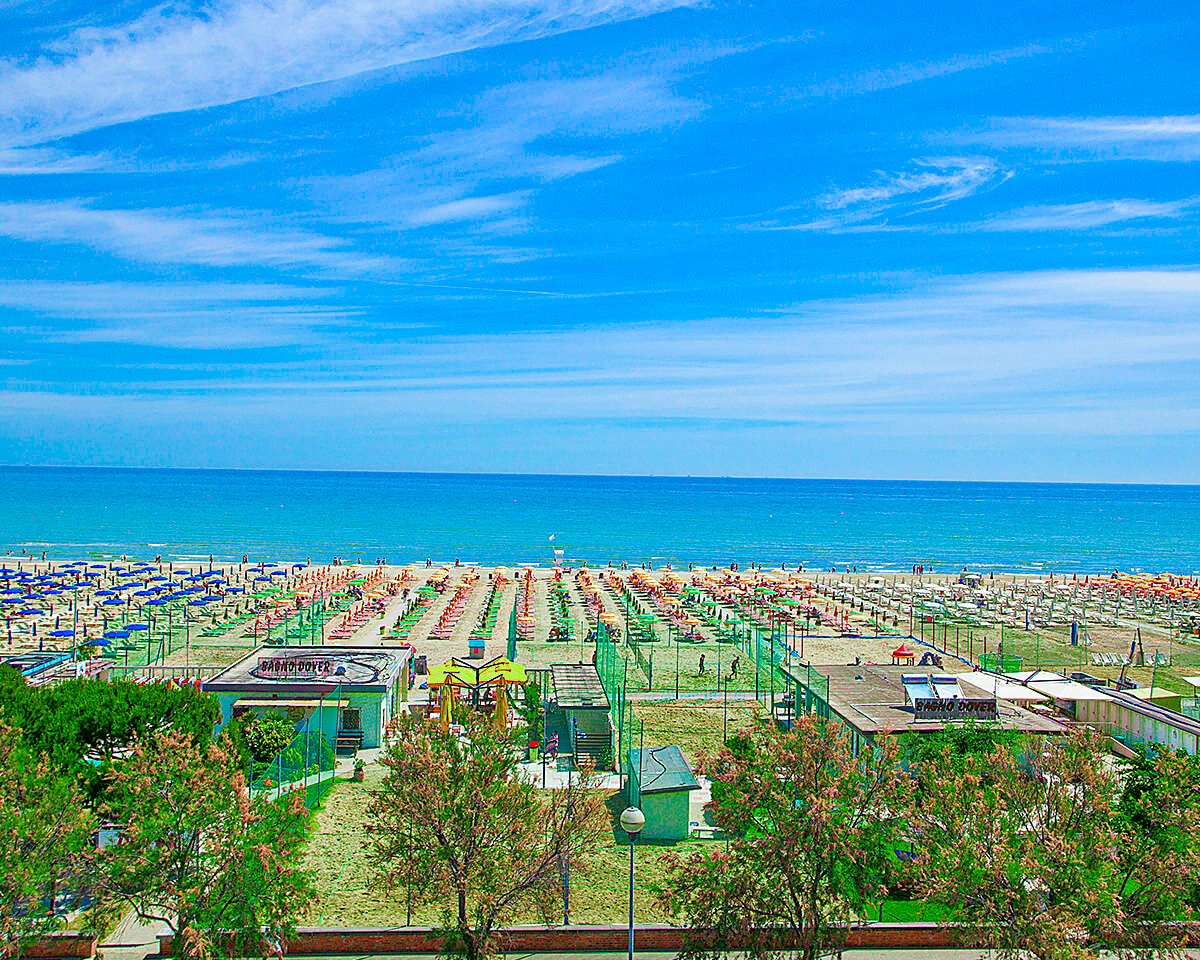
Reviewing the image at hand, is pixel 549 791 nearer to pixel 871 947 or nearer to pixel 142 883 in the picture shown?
pixel 871 947

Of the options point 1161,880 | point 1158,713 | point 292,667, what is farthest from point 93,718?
point 1158,713

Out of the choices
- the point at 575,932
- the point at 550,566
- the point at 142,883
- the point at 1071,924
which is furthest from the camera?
the point at 550,566

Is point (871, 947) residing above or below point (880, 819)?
below

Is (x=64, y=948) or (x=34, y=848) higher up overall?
(x=34, y=848)

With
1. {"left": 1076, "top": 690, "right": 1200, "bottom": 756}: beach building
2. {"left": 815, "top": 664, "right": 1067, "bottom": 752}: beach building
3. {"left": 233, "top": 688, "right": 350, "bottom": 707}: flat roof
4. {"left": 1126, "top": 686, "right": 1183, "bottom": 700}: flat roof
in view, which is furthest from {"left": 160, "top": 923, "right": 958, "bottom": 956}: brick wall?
{"left": 1126, "top": 686, "right": 1183, "bottom": 700}: flat roof

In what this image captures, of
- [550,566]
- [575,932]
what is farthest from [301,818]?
[550,566]

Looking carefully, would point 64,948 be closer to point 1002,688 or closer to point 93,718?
point 93,718

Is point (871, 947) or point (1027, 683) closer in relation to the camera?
point (871, 947)
